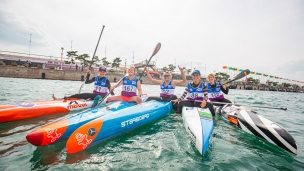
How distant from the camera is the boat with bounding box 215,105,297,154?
3.65 m

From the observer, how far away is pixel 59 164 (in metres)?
2.67

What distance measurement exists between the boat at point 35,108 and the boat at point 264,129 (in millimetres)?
5977

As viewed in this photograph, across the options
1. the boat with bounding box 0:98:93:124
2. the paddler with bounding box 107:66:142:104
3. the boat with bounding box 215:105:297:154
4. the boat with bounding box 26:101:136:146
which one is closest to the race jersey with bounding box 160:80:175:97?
the paddler with bounding box 107:66:142:104

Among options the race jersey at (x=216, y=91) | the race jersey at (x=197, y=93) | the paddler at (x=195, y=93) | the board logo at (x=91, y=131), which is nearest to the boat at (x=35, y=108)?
the board logo at (x=91, y=131)

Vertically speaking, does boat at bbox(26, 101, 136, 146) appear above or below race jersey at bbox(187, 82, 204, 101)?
below

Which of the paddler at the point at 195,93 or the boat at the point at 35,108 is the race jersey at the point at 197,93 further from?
the boat at the point at 35,108

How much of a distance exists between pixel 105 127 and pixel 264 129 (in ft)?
13.3

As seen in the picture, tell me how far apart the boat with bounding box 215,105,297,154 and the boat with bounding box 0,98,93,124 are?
598cm

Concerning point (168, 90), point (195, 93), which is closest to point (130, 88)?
point (168, 90)

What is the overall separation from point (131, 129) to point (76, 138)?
1646mm

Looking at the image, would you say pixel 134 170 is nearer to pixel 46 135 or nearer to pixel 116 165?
pixel 116 165

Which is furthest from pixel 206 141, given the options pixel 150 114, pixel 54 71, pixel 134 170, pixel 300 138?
pixel 54 71

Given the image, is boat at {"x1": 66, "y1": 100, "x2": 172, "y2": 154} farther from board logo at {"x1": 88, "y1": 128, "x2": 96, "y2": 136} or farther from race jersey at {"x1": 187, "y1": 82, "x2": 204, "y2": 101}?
race jersey at {"x1": 187, "y1": 82, "x2": 204, "y2": 101}

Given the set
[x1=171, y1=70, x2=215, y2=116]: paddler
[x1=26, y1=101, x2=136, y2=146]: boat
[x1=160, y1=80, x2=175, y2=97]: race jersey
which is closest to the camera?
[x1=26, y1=101, x2=136, y2=146]: boat
